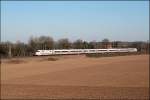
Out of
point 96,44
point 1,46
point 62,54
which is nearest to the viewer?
point 1,46

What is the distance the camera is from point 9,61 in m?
63.9

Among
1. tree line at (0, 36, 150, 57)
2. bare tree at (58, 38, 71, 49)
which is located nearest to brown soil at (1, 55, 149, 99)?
tree line at (0, 36, 150, 57)

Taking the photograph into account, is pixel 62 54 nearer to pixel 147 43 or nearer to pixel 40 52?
pixel 40 52

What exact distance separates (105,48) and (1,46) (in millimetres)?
35922

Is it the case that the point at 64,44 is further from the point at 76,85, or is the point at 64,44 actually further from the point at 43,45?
the point at 76,85

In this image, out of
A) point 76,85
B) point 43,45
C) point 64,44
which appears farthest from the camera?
point 64,44

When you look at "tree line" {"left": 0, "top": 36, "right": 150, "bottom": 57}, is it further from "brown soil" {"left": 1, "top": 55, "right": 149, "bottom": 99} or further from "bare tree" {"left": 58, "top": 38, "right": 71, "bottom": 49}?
"brown soil" {"left": 1, "top": 55, "right": 149, "bottom": 99}

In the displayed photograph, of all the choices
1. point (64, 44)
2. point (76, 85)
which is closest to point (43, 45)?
point (64, 44)

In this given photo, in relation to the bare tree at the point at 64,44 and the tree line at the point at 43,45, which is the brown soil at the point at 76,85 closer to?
the tree line at the point at 43,45

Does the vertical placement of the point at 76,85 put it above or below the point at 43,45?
below

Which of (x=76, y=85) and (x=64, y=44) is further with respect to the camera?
(x=64, y=44)

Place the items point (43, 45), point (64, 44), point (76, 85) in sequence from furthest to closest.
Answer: point (64, 44)
point (43, 45)
point (76, 85)

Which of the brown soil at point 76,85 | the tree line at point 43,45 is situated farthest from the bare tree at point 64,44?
the brown soil at point 76,85

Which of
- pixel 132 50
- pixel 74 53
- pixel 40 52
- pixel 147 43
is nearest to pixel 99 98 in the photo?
pixel 40 52
